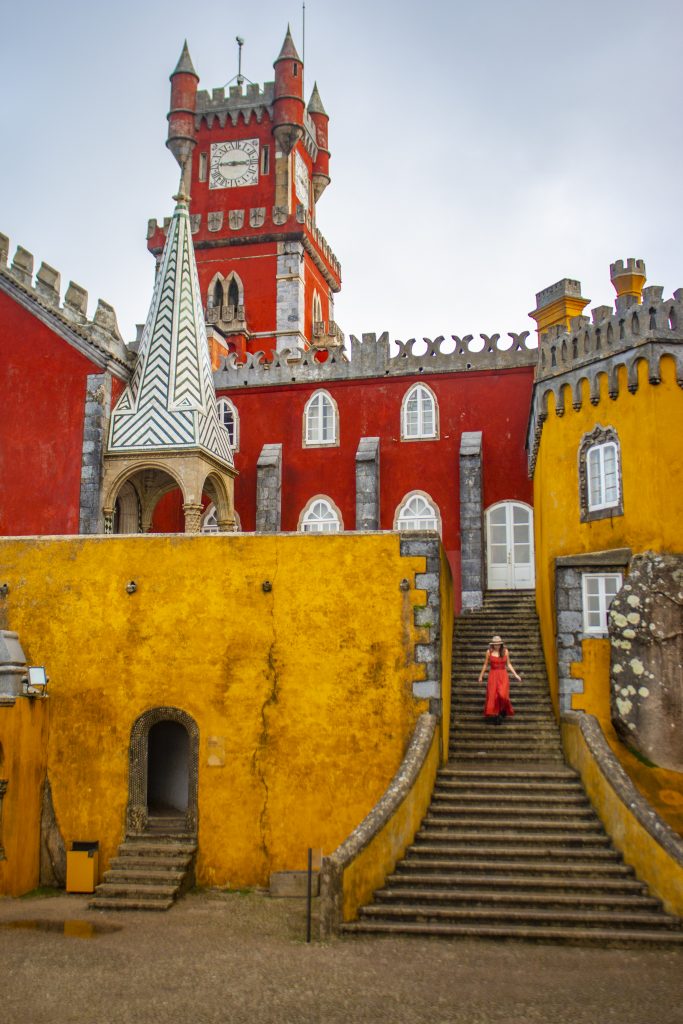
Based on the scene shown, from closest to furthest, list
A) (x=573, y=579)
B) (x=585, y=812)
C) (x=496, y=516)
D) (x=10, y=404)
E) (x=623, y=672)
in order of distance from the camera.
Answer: (x=585, y=812)
(x=623, y=672)
(x=573, y=579)
(x=10, y=404)
(x=496, y=516)

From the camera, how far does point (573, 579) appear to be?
14.9 m

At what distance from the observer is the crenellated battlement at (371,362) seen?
76.2ft

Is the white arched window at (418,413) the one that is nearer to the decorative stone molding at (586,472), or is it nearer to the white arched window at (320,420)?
the white arched window at (320,420)

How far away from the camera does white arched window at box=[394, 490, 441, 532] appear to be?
23.1m

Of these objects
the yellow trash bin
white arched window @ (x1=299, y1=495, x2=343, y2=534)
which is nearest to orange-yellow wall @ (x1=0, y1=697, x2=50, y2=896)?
the yellow trash bin

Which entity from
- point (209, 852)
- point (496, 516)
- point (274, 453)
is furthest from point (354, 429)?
point (209, 852)

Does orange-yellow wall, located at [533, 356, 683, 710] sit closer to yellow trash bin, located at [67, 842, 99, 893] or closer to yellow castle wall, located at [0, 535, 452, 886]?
yellow castle wall, located at [0, 535, 452, 886]

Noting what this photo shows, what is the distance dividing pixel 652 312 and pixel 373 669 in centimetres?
698

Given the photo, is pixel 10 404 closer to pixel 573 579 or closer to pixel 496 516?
pixel 496 516

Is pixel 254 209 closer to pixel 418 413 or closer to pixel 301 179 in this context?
pixel 301 179

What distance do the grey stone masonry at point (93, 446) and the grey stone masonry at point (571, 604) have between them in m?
9.06

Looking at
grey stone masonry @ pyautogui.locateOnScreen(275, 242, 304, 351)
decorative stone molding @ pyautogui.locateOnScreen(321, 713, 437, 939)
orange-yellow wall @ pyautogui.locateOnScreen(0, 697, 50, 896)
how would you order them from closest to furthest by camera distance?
decorative stone molding @ pyautogui.locateOnScreen(321, 713, 437, 939), orange-yellow wall @ pyautogui.locateOnScreen(0, 697, 50, 896), grey stone masonry @ pyautogui.locateOnScreen(275, 242, 304, 351)

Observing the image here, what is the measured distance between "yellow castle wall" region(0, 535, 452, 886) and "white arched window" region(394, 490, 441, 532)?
32.5ft

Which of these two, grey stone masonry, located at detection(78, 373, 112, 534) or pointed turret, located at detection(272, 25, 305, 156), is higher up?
pointed turret, located at detection(272, 25, 305, 156)
